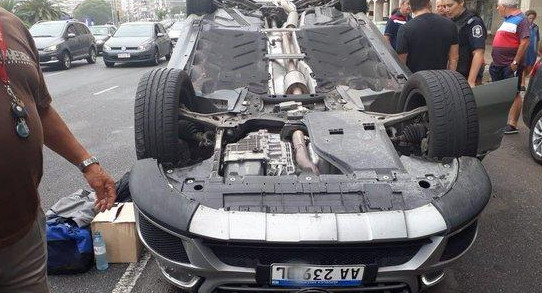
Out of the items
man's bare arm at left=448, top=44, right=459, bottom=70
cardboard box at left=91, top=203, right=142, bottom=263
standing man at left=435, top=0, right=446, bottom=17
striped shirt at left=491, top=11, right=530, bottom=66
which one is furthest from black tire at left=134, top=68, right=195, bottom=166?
striped shirt at left=491, top=11, right=530, bottom=66

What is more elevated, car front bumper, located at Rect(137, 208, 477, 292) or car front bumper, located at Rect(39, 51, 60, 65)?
car front bumper, located at Rect(137, 208, 477, 292)

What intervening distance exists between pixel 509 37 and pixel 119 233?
5130 millimetres

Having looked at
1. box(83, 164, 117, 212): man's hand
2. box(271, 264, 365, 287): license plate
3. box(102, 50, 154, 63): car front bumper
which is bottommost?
box(102, 50, 154, 63): car front bumper

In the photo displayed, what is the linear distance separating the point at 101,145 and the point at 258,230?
15.3 ft

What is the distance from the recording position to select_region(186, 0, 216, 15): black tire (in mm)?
5274

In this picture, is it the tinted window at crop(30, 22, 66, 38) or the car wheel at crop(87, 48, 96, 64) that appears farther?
the car wheel at crop(87, 48, 96, 64)

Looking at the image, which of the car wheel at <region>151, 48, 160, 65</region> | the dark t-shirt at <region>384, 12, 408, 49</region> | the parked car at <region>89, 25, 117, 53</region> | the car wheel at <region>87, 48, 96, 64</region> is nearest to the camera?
the dark t-shirt at <region>384, 12, 408, 49</region>

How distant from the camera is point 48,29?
16578 millimetres

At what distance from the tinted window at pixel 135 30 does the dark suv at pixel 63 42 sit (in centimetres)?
150

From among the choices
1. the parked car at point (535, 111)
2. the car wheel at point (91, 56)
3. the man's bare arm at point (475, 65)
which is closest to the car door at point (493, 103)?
the man's bare arm at point (475, 65)

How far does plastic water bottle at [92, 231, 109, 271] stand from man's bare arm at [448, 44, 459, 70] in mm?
3544

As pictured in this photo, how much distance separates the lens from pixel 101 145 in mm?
6387

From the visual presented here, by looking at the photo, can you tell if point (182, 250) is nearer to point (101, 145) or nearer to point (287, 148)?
point (287, 148)

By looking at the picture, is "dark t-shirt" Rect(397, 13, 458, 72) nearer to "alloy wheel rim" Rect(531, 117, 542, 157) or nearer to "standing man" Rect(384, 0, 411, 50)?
"alloy wheel rim" Rect(531, 117, 542, 157)
